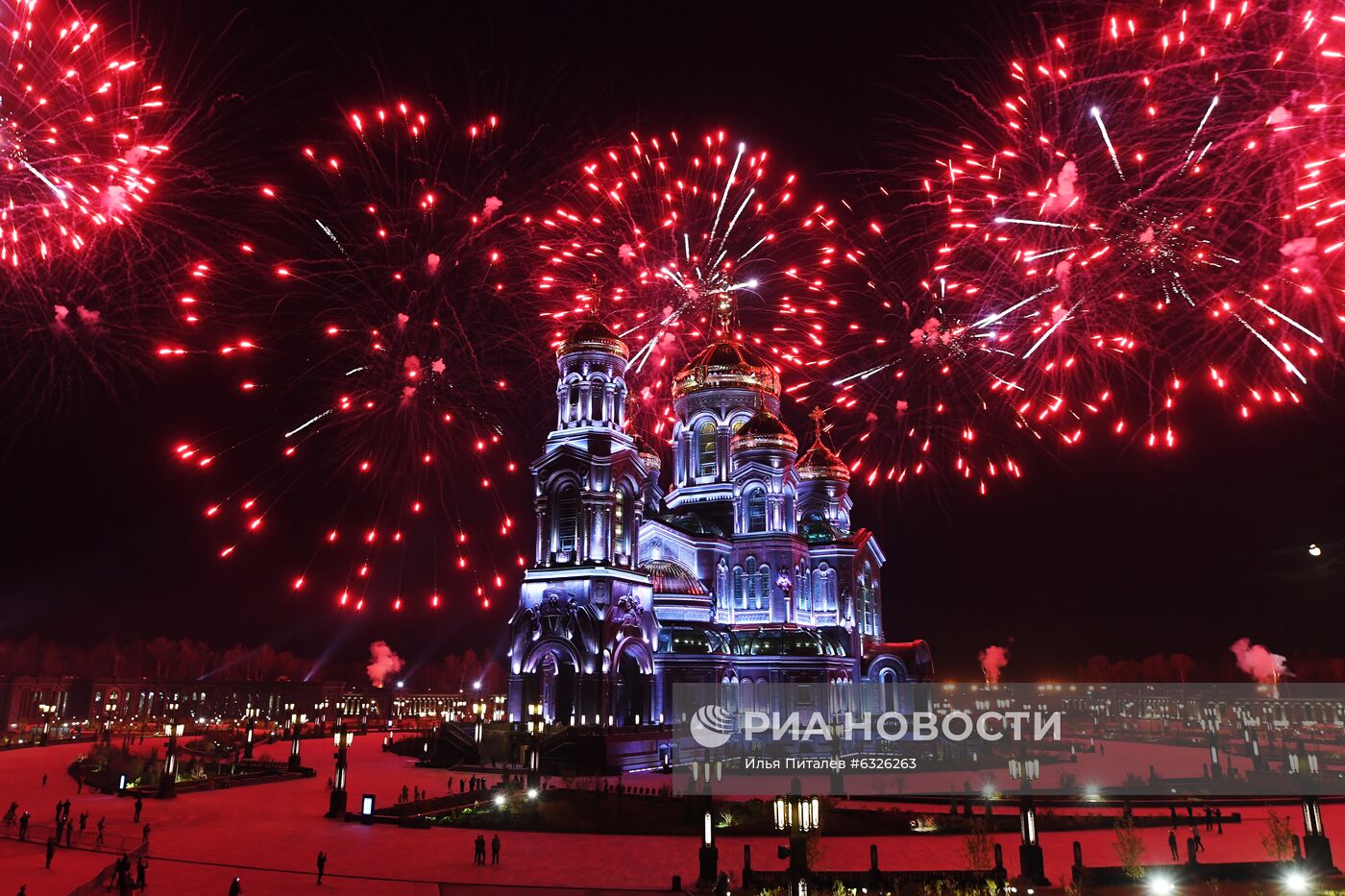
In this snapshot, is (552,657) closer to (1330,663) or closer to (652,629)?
(652,629)

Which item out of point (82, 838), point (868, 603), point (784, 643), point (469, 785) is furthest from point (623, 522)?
point (82, 838)

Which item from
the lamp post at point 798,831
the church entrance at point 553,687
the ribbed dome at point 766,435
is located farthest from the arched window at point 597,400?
the lamp post at point 798,831

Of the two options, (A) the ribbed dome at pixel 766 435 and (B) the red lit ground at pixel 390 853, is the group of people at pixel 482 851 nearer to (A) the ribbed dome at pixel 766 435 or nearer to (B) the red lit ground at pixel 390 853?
(B) the red lit ground at pixel 390 853

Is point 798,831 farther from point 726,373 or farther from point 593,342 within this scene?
point 726,373

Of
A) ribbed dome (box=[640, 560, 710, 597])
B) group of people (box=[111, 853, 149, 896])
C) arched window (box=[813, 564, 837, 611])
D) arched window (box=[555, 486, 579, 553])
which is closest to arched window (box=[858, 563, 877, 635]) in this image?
arched window (box=[813, 564, 837, 611])

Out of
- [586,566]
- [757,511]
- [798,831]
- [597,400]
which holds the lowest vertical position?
[798,831]

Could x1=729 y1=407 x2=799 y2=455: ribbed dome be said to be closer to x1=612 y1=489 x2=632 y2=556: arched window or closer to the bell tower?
the bell tower
